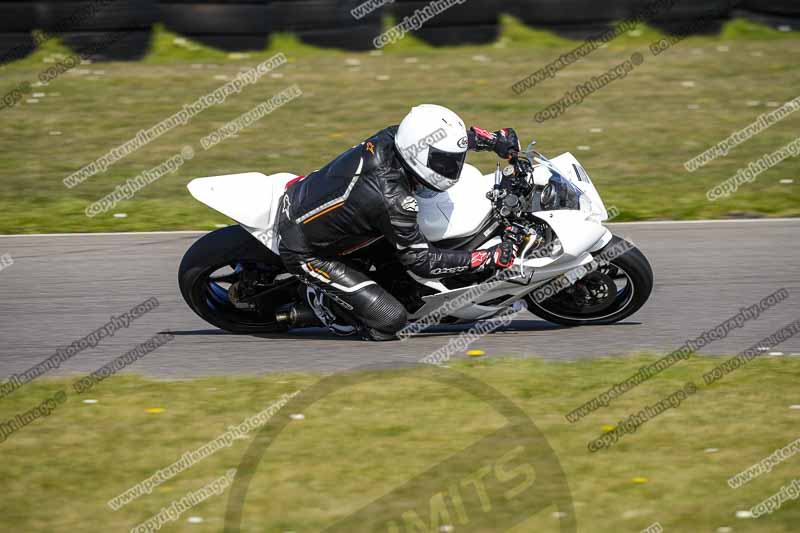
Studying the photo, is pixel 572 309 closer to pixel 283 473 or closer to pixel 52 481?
pixel 283 473

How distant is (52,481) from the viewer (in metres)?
5.22

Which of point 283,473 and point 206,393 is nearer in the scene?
point 283,473

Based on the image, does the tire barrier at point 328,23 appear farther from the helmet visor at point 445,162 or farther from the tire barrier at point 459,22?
the helmet visor at point 445,162

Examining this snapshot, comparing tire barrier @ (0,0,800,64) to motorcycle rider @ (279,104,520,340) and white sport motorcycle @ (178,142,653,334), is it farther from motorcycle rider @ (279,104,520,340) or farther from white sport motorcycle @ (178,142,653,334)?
motorcycle rider @ (279,104,520,340)

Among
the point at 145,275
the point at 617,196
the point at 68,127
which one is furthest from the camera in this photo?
the point at 68,127

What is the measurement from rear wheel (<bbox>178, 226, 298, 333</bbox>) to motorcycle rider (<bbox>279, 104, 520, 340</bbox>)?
356mm

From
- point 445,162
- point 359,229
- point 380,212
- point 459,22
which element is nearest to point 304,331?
point 359,229

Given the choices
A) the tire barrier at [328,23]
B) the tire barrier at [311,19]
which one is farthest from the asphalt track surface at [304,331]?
the tire barrier at [328,23]

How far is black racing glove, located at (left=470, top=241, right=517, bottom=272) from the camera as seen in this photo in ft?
21.3

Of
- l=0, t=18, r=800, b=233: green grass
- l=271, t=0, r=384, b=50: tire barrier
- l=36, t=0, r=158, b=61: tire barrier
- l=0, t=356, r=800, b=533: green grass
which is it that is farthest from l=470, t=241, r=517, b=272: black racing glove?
l=36, t=0, r=158, b=61: tire barrier

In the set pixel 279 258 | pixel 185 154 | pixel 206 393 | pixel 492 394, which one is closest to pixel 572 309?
pixel 492 394

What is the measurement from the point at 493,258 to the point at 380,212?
802mm

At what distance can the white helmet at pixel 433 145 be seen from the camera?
6.16 m

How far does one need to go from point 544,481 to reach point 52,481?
254cm
